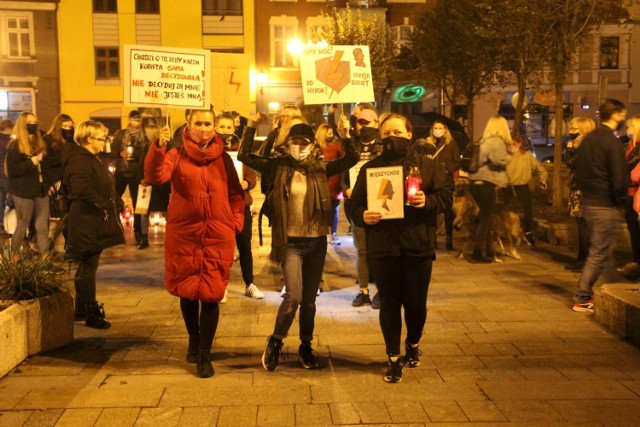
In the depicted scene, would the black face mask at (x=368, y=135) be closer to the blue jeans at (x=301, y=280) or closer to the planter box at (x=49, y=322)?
the blue jeans at (x=301, y=280)

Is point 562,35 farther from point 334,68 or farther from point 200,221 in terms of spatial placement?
point 200,221

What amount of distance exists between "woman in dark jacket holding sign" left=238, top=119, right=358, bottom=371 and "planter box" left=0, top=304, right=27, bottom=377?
188 cm

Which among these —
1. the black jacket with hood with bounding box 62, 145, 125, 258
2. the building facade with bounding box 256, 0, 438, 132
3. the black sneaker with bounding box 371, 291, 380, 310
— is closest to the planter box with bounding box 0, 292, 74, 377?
the black jacket with hood with bounding box 62, 145, 125, 258

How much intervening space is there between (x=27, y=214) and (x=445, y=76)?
23855mm

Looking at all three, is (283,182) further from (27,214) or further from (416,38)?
(416,38)

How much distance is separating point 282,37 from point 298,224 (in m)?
37.1

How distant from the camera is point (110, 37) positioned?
39.5 m

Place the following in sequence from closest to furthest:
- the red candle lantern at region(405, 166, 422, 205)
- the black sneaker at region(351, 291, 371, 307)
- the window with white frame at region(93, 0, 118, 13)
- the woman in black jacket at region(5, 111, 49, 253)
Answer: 1. the red candle lantern at region(405, 166, 422, 205)
2. the black sneaker at region(351, 291, 371, 307)
3. the woman in black jacket at region(5, 111, 49, 253)
4. the window with white frame at region(93, 0, 118, 13)

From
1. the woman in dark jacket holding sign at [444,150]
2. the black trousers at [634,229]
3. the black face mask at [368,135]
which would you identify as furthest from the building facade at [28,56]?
the black face mask at [368,135]

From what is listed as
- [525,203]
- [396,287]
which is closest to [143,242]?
[525,203]

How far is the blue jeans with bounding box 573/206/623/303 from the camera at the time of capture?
7.45 m

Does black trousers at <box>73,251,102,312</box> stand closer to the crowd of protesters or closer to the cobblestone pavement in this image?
the crowd of protesters

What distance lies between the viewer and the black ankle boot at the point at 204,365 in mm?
5637

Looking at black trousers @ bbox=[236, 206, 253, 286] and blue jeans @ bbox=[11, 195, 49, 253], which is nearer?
black trousers @ bbox=[236, 206, 253, 286]
